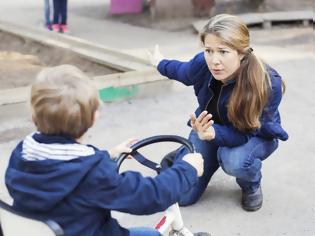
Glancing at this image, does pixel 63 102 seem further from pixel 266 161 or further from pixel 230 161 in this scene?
pixel 266 161

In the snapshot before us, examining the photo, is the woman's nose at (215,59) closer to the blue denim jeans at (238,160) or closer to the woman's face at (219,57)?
the woman's face at (219,57)

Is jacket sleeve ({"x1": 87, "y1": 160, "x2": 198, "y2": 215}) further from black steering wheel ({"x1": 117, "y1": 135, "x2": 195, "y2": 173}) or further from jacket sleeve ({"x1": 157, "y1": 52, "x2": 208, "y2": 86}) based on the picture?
jacket sleeve ({"x1": 157, "y1": 52, "x2": 208, "y2": 86})

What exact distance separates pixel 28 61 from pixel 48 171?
171 inches

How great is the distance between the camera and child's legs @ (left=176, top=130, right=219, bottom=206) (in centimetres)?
301

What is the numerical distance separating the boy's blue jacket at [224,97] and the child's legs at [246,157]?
4 cm

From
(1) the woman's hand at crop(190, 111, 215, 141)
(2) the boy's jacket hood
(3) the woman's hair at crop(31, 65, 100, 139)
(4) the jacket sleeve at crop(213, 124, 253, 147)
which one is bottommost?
(4) the jacket sleeve at crop(213, 124, 253, 147)

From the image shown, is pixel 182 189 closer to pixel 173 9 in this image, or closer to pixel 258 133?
pixel 258 133

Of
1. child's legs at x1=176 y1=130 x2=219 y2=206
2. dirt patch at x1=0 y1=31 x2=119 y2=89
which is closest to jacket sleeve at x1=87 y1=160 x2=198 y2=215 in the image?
child's legs at x1=176 y1=130 x2=219 y2=206

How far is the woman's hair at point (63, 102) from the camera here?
1.56m

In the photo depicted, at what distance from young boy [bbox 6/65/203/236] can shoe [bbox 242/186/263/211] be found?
Answer: 139 cm

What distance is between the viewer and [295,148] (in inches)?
147

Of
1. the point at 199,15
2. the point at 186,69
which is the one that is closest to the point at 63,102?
the point at 186,69

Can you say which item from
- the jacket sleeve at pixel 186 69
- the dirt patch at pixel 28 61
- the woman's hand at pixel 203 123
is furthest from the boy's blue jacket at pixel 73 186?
the dirt patch at pixel 28 61

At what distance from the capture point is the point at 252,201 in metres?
2.98
